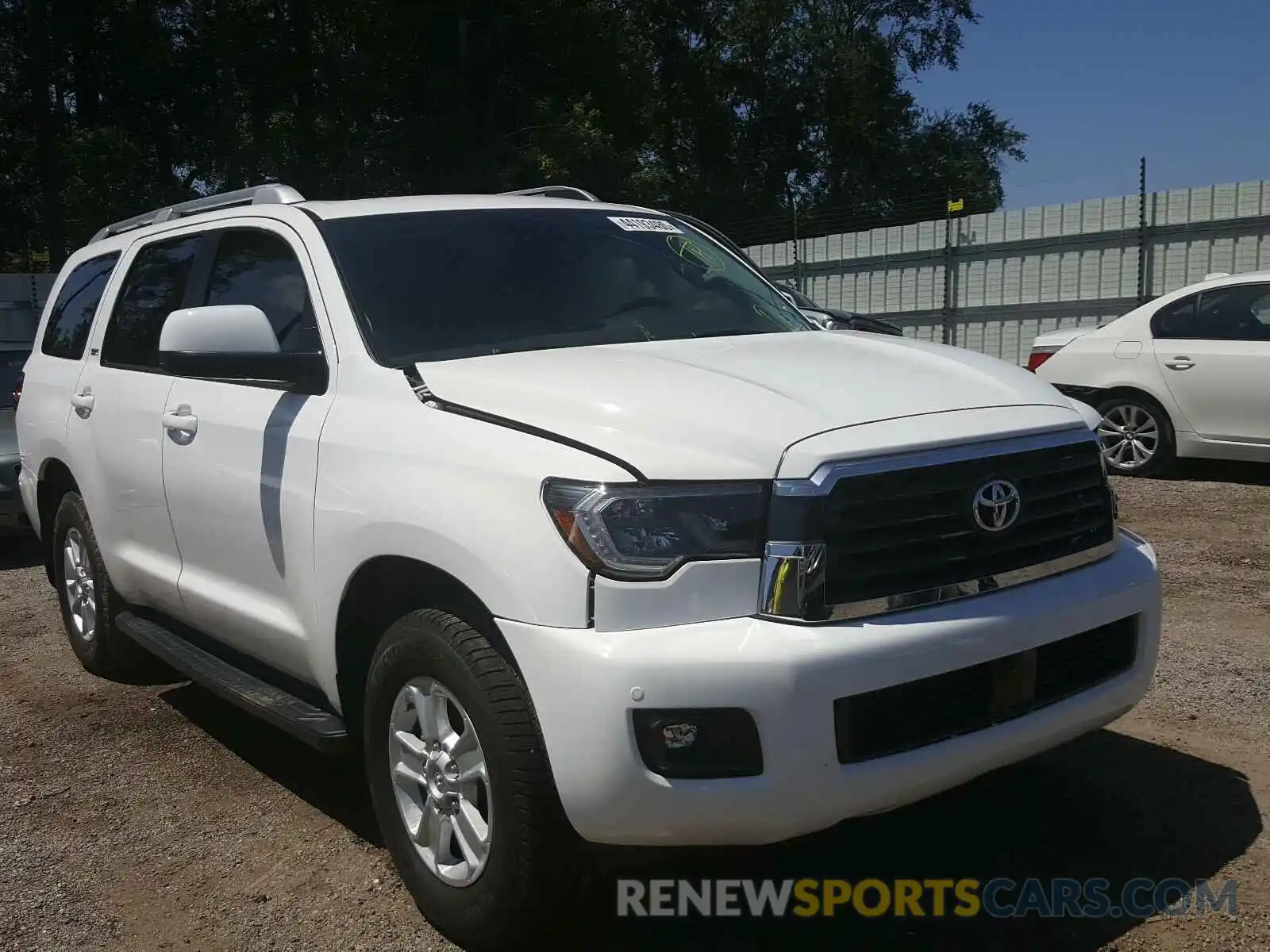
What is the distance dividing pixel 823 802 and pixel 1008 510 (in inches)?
31.7

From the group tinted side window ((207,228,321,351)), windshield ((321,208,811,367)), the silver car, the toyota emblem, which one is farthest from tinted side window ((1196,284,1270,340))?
the silver car

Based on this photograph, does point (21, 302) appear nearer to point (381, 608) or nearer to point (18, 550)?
point (18, 550)

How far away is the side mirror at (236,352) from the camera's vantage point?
11.2 feet

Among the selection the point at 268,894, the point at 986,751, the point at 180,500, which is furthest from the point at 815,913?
the point at 180,500

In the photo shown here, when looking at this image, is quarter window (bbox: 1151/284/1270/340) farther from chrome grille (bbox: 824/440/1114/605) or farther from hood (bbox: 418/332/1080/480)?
chrome grille (bbox: 824/440/1114/605)

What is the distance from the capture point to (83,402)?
495cm

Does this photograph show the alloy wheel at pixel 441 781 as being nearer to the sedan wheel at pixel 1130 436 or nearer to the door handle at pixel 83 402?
the door handle at pixel 83 402

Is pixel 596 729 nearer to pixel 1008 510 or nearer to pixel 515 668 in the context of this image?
pixel 515 668

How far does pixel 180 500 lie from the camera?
407 centimetres

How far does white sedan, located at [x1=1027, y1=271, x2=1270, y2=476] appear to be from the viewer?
8.51 m

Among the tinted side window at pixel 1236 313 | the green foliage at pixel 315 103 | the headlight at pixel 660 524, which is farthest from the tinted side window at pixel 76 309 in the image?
the green foliage at pixel 315 103

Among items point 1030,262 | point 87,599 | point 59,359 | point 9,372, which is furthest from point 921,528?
point 1030,262

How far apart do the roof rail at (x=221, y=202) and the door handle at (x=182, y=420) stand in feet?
2.60

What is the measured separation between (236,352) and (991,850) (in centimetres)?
251
